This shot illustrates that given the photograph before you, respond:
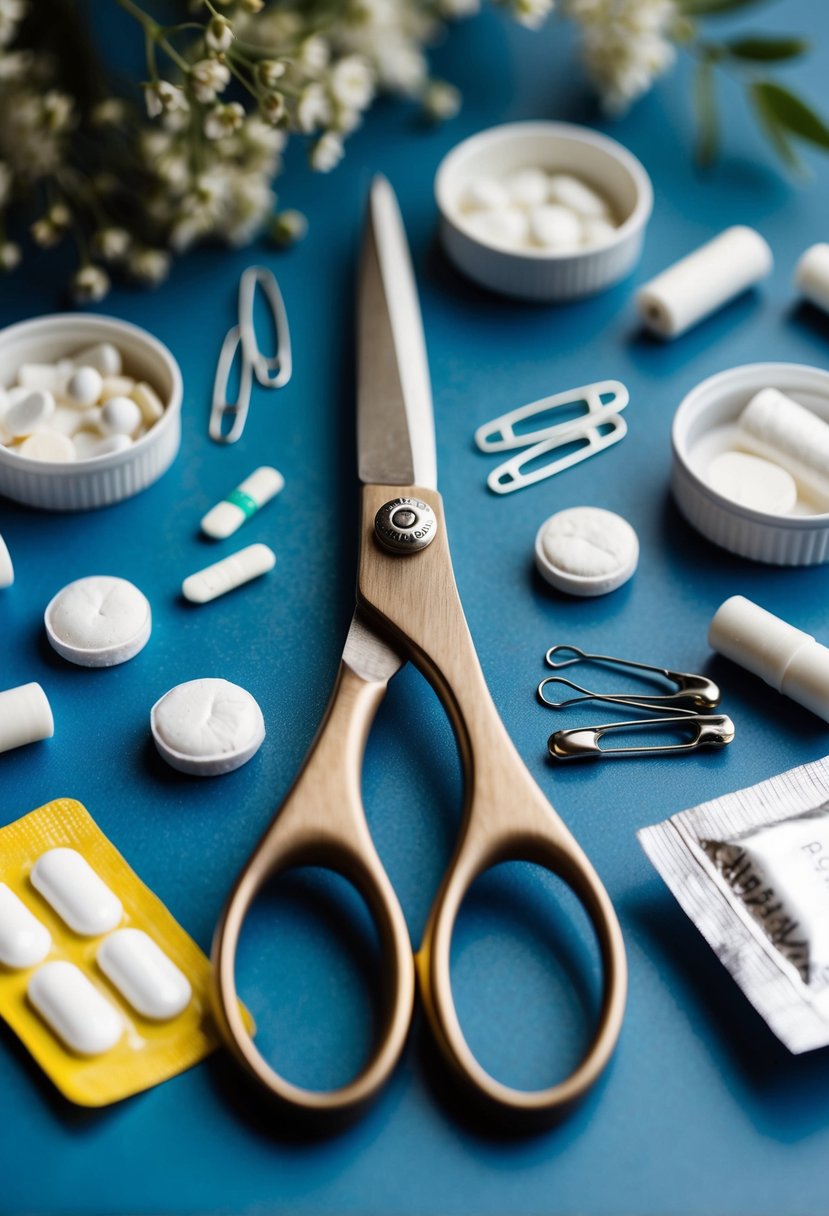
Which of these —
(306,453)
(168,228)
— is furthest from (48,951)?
(168,228)

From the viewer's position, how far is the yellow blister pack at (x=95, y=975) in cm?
93

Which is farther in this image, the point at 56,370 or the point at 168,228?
the point at 168,228

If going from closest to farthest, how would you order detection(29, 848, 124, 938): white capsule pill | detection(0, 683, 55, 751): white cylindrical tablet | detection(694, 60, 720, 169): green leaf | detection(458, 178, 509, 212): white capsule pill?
detection(29, 848, 124, 938): white capsule pill
detection(0, 683, 55, 751): white cylindrical tablet
detection(458, 178, 509, 212): white capsule pill
detection(694, 60, 720, 169): green leaf

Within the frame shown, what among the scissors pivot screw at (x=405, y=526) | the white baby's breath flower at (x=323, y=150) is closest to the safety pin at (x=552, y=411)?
the scissors pivot screw at (x=405, y=526)

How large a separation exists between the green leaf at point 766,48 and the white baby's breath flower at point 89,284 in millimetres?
886

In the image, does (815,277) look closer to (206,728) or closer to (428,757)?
(428,757)

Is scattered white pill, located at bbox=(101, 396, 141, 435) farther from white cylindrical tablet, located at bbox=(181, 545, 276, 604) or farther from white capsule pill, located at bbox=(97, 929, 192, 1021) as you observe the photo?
white capsule pill, located at bbox=(97, 929, 192, 1021)

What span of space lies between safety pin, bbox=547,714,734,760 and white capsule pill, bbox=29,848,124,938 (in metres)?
0.39

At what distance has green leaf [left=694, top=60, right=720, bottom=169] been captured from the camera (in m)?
1.68

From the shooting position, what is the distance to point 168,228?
1572mm

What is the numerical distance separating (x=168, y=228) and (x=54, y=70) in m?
0.23

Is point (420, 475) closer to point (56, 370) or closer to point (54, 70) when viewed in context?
point (56, 370)

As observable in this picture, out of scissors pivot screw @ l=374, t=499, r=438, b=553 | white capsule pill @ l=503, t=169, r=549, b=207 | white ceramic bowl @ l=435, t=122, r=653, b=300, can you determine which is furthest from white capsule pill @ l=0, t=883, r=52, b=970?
white capsule pill @ l=503, t=169, r=549, b=207

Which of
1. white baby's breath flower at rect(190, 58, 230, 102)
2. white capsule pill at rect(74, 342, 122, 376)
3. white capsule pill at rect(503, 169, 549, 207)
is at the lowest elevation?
white capsule pill at rect(503, 169, 549, 207)
